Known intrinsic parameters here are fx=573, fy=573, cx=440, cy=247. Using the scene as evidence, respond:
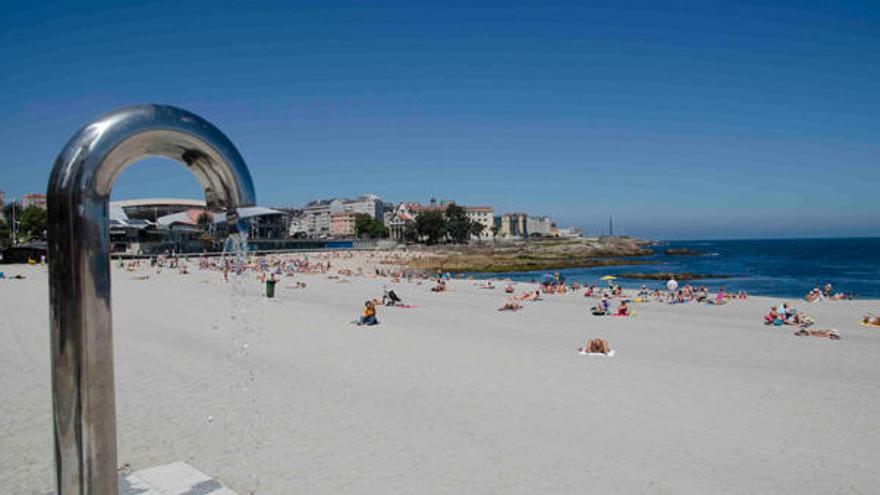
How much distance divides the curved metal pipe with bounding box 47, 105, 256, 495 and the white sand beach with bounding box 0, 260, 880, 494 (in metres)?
3.57

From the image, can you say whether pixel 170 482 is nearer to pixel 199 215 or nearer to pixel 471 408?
pixel 199 215

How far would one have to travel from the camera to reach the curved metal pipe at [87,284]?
7.49ft

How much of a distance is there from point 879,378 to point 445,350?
28.1 ft

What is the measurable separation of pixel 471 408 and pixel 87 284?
688 centimetres

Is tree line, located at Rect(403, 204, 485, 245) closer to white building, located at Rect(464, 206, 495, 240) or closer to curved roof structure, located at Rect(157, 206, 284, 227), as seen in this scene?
white building, located at Rect(464, 206, 495, 240)

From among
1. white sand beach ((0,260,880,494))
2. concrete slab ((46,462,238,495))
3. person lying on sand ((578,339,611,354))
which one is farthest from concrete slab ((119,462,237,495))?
person lying on sand ((578,339,611,354))

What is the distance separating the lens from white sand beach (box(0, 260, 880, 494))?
615cm

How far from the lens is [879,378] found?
10969 mm

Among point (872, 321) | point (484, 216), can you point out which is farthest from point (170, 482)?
point (484, 216)

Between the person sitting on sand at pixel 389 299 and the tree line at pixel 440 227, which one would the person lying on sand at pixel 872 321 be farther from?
the tree line at pixel 440 227

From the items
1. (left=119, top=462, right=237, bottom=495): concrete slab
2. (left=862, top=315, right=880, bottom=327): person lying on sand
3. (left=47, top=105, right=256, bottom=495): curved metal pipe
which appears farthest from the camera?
(left=862, top=315, right=880, bottom=327): person lying on sand

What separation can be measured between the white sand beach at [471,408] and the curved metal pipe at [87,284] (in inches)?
141

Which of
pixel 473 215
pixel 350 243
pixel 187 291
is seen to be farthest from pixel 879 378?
pixel 473 215

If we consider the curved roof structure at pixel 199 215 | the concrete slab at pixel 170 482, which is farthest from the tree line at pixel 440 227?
the curved roof structure at pixel 199 215
